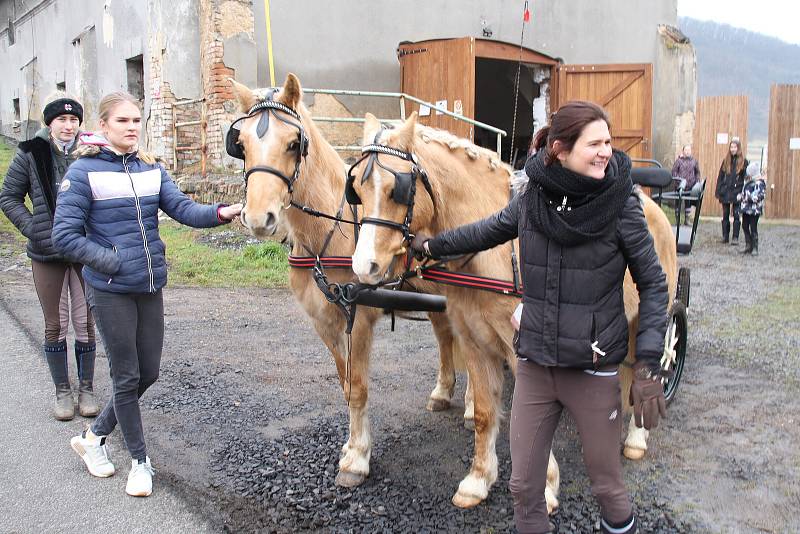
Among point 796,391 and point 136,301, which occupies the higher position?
point 136,301

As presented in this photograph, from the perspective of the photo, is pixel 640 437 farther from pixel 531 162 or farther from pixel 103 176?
pixel 103 176

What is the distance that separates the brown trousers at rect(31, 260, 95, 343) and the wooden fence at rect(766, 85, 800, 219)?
1519 centimetres

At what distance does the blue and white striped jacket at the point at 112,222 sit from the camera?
3.04 m

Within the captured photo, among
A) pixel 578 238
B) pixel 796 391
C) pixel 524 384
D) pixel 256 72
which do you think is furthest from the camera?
pixel 256 72

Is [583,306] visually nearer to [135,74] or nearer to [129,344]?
[129,344]

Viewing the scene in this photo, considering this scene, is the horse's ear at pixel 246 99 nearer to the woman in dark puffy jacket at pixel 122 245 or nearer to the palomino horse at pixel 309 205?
the palomino horse at pixel 309 205

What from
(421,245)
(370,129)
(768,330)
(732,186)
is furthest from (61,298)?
(732,186)

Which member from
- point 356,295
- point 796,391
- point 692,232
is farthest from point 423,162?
point 796,391

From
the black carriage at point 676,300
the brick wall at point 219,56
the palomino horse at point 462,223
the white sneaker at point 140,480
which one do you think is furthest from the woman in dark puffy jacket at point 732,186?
the white sneaker at point 140,480

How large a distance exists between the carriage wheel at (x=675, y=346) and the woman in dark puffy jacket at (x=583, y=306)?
6.50ft

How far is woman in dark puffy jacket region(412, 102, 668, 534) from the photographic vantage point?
220 cm

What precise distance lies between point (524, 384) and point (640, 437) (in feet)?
5.66

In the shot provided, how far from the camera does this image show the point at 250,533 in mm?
2930

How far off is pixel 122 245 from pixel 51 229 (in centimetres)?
133
